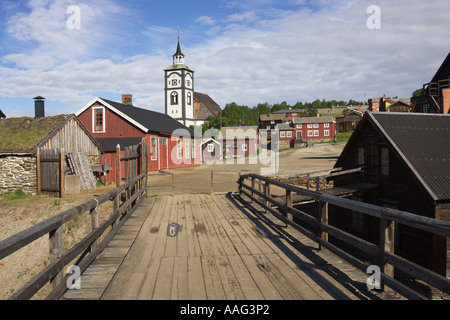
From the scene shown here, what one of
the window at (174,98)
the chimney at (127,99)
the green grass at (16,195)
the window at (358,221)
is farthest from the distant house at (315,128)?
the green grass at (16,195)

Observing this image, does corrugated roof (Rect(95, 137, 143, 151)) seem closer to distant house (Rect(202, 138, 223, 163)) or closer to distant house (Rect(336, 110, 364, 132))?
distant house (Rect(202, 138, 223, 163))

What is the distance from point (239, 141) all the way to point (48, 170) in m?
43.2

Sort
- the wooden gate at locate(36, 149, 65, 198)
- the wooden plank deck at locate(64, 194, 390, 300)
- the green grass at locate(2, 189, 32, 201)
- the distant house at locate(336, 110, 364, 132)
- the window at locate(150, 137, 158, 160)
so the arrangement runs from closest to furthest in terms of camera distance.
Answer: the wooden plank deck at locate(64, 194, 390, 300) → the green grass at locate(2, 189, 32, 201) → the wooden gate at locate(36, 149, 65, 198) → the window at locate(150, 137, 158, 160) → the distant house at locate(336, 110, 364, 132)

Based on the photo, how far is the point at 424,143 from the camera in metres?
14.6

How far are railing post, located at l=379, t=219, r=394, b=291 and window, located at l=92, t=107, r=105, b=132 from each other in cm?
2844

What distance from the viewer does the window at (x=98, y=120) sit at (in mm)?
29156

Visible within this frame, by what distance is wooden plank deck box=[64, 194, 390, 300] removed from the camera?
165 inches

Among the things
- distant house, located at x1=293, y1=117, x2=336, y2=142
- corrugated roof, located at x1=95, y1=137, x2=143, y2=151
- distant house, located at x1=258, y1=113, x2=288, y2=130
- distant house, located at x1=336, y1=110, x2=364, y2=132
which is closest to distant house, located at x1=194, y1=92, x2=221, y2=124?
distant house, located at x1=258, y1=113, x2=288, y2=130

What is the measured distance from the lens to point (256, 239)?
276 inches

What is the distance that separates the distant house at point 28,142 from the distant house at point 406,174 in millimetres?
15993

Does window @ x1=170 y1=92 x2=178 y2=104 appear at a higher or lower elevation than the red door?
higher

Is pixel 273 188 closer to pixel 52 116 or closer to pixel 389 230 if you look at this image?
pixel 52 116

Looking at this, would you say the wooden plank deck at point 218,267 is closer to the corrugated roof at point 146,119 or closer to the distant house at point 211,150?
the corrugated roof at point 146,119
